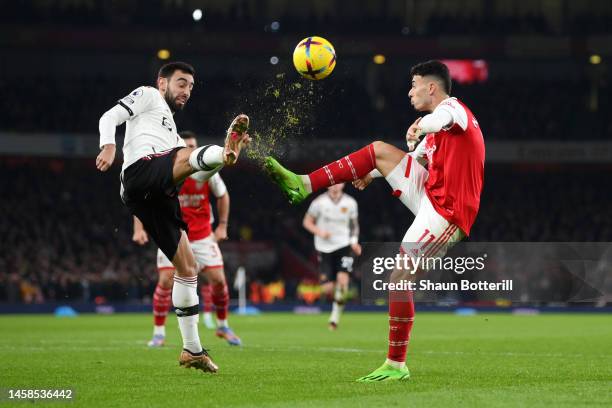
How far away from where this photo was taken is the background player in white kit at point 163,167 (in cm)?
754

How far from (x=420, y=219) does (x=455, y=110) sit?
2.87 feet

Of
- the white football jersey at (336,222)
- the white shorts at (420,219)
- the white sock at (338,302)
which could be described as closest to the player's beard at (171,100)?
the white shorts at (420,219)

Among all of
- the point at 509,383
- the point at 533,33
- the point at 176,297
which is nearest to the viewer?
the point at 509,383

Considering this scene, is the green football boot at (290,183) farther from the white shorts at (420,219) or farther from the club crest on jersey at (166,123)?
the club crest on jersey at (166,123)

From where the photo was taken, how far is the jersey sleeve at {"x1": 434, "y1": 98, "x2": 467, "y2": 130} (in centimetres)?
721

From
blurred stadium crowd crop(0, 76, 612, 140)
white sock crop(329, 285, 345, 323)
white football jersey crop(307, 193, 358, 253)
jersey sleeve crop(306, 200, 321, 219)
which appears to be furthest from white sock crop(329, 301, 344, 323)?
blurred stadium crowd crop(0, 76, 612, 140)

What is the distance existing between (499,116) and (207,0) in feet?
39.4

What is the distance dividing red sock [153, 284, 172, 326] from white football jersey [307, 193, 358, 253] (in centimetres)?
536

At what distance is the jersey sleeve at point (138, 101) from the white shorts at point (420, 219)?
2.13m

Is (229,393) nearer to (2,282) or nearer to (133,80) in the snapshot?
(2,282)

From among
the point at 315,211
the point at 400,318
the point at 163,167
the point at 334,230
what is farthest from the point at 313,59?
the point at 315,211

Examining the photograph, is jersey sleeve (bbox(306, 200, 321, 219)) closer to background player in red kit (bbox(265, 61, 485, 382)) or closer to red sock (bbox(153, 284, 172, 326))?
red sock (bbox(153, 284, 172, 326))

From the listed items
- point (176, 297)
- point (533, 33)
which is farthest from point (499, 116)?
point (176, 297)

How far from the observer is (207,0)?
3825 centimetres
